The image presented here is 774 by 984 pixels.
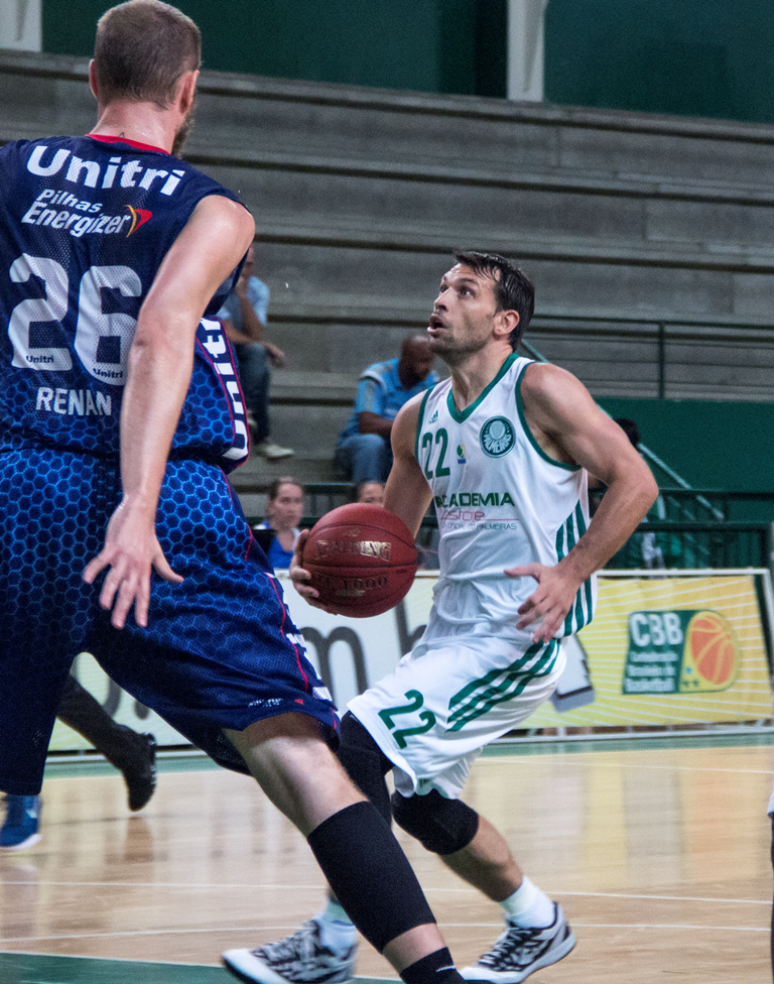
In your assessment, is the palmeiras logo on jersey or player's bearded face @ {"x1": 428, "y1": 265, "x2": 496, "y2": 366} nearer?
the palmeiras logo on jersey

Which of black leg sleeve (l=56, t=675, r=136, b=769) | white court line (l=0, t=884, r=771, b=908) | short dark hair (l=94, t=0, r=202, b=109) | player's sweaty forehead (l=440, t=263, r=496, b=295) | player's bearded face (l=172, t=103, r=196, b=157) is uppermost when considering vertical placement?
short dark hair (l=94, t=0, r=202, b=109)

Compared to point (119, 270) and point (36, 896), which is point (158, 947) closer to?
point (36, 896)

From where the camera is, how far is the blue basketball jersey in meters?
2.39

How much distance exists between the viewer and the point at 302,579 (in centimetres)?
349

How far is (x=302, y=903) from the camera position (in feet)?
13.4

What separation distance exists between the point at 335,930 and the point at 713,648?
6150mm

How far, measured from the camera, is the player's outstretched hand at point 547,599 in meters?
3.20

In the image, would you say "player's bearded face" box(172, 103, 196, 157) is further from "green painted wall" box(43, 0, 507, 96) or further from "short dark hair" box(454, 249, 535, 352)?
"green painted wall" box(43, 0, 507, 96)

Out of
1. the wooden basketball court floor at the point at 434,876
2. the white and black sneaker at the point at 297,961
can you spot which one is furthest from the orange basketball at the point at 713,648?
the white and black sneaker at the point at 297,961

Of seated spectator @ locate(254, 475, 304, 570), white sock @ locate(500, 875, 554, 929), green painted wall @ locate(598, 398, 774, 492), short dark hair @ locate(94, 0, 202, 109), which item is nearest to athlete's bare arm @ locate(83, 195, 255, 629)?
short dark hair @ locate(94, 0, 202, 109)

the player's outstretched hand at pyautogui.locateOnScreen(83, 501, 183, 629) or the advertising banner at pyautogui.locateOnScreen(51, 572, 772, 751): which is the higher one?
the player's outstretched hand at pyautogui.locateOnScreen(83, 501, 183, 629)

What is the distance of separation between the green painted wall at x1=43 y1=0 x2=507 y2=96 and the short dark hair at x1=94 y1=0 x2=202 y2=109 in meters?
10.8

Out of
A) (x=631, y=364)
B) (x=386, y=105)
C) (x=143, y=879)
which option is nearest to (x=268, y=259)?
(x=386, y=105)

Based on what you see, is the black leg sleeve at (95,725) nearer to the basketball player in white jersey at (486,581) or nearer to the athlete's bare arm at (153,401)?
the basketball player in white jersey at (486,581)
